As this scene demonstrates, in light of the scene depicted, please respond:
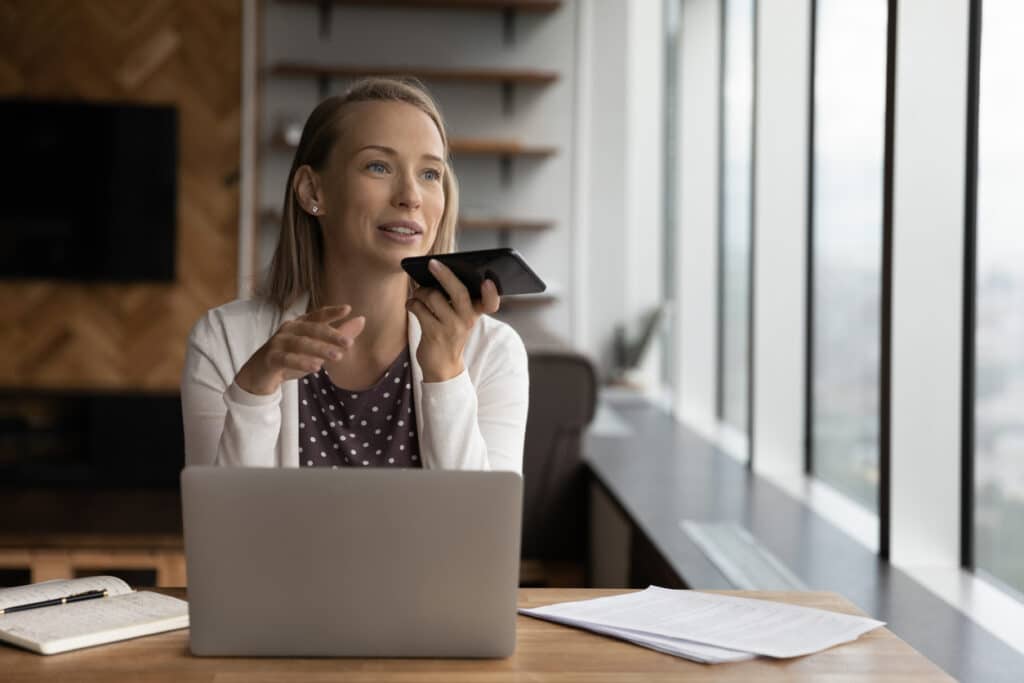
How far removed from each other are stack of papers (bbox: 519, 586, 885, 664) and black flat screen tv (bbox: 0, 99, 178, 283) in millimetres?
4826

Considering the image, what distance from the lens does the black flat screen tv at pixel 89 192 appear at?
5695 mm

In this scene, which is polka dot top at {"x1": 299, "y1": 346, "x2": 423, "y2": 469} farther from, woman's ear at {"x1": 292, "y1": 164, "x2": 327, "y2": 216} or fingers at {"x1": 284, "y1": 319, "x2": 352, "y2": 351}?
fingers at {"x1": 284, "y1": 319, "x2": 352, "y2": 351}

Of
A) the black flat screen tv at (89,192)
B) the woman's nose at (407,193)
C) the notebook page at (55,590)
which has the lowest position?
the notebook page at (55,590)

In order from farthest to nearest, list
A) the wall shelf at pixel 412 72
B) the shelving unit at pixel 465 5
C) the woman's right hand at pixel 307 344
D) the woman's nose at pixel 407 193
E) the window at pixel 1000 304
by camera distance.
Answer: the shelving unit at pixel 465 5, the wall shelf at pixel 412 72, the window at pixel 1000 304, the woman's nose at pixel 407 193, the woman's right hand at pixel 307 344

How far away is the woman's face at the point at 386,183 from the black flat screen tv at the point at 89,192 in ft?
14.0

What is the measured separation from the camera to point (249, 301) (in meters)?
1.81

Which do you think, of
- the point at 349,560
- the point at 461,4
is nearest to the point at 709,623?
the point at 349,560

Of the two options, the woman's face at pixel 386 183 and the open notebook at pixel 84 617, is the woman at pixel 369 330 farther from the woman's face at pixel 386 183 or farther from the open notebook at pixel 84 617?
the open notebook at pixel 84 617

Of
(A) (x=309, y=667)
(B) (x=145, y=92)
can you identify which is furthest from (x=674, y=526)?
(B) (x=145, y=92)

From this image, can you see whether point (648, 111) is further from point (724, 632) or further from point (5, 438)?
point (724, 632)

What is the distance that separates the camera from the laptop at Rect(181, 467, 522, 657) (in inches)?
43.9

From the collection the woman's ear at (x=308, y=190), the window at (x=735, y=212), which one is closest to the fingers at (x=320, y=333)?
the woman's ear at (x=308, y=190)

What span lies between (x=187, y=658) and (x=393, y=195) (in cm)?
78

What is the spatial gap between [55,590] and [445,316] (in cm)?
57
